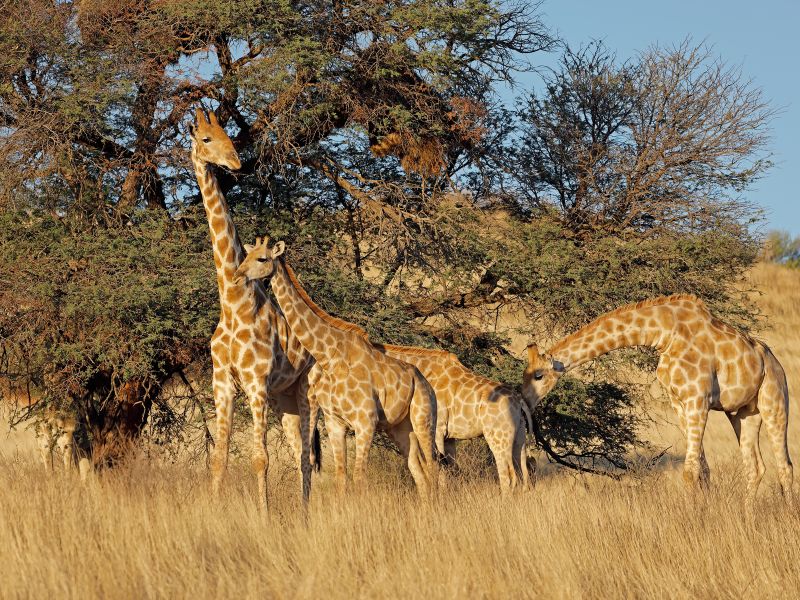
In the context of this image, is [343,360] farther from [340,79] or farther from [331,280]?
[340,79]

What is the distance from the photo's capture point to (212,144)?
10469mm

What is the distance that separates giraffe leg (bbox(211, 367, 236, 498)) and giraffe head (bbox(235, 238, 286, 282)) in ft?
2.99

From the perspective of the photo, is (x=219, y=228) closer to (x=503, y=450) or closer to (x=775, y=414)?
(x=503, y=450)

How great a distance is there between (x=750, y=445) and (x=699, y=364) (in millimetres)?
1327

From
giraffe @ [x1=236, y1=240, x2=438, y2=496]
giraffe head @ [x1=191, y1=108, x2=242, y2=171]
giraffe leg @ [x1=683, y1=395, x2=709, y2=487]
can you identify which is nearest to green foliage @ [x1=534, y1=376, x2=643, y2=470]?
giraffe leg @ [x1=683, y1=395, x2=709, y2=487]

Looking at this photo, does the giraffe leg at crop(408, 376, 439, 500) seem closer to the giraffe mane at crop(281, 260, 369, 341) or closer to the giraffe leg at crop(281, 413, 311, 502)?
the giraffe mane at crop(281, 260, 369, 341)

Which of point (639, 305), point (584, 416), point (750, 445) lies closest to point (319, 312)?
point (639, 305)

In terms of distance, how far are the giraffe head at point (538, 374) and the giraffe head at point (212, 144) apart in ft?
13.3

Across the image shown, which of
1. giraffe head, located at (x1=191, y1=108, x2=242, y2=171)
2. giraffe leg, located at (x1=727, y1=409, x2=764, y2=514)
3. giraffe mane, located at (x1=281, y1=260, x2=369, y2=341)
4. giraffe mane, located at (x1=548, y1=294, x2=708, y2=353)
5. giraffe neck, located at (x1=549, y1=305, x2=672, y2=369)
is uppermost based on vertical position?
giraffe head, located at (x1=191, y1=108, x2=242, y2=171)

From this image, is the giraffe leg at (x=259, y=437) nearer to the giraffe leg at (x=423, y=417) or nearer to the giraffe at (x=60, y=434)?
the giraffe leg at (x=423, y=417)

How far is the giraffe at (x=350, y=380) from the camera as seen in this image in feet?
36.1

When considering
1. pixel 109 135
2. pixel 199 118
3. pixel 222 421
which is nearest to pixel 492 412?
pixel 222 421

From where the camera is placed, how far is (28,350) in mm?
Result: 13250

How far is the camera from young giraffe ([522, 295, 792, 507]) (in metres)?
11.3
